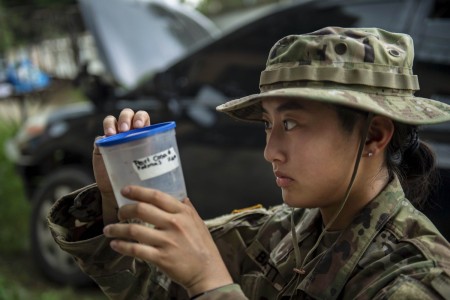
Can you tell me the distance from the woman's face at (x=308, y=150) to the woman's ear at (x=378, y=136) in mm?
60

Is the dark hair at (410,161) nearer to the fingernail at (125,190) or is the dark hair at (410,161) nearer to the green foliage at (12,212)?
the fingernail at (125,190)

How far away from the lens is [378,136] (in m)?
1.36

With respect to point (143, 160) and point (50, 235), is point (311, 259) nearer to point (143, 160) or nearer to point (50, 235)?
point (143, 160)

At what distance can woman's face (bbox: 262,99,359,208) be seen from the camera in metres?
1.28

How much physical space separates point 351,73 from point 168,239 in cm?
54

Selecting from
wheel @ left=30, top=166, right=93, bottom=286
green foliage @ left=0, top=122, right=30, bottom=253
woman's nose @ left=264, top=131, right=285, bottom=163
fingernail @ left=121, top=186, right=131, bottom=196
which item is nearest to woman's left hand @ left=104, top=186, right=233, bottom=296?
fingernail @ left=121, top=186, right=131, bottom=196

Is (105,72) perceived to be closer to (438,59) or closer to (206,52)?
(206,52)

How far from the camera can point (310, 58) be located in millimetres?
1280

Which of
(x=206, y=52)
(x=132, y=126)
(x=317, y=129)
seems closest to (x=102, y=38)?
(x=206, y=52)

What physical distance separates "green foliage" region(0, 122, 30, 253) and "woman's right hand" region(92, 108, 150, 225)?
3.42m

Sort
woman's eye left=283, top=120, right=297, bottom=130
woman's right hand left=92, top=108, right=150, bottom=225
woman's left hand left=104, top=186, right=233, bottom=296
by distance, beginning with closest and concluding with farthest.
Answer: woman's left hand left=104, top=186, right=233, bottom=296 → woman's eye left=283, top=120, right=297, bottom=130 → woman's right hand left=92, top=108, right=150, bottom=225

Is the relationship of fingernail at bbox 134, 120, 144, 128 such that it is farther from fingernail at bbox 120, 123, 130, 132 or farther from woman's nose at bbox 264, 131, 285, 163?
woman's nose at bbox 264, 131, 285, 163

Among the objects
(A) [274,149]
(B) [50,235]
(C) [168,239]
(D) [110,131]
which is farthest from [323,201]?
(B) [50,235]

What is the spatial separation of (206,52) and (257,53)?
1.27 ft
